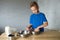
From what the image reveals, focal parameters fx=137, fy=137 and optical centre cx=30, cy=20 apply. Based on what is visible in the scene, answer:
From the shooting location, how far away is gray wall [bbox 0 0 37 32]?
4.20 meters

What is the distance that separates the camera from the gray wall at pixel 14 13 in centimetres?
420

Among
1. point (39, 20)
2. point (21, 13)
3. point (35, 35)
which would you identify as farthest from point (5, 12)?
point (35, 35)

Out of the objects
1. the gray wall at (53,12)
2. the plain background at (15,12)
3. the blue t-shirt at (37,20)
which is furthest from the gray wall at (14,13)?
the blue t-shirt at (37,20)

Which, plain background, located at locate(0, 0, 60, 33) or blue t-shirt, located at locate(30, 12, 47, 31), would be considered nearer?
blue t-shirt, located at locate(30, 12, 47, 31)

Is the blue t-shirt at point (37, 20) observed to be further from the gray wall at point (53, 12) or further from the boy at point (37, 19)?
the gray wall at point (53, 12)

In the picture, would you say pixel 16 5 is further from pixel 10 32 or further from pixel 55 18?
pixel 10 32

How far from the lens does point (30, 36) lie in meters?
2.22

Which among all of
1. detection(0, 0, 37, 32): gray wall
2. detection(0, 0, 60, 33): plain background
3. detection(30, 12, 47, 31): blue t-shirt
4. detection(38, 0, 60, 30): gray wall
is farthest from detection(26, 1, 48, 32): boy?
detection(0, 0, 37, 32): gray wall

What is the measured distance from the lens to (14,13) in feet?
14.0

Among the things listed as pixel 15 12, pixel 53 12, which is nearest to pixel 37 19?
pixel 53 12

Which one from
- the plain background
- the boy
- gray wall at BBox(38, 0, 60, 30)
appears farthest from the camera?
the plain background

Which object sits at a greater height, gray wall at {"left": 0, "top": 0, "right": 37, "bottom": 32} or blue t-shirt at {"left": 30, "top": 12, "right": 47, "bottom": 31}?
gray wall at {"left": 0, "top": 0, "right": 37, "bottom": 32}

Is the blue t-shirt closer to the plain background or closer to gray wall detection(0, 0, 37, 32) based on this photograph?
the plain background

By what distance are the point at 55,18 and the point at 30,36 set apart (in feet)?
4.72
